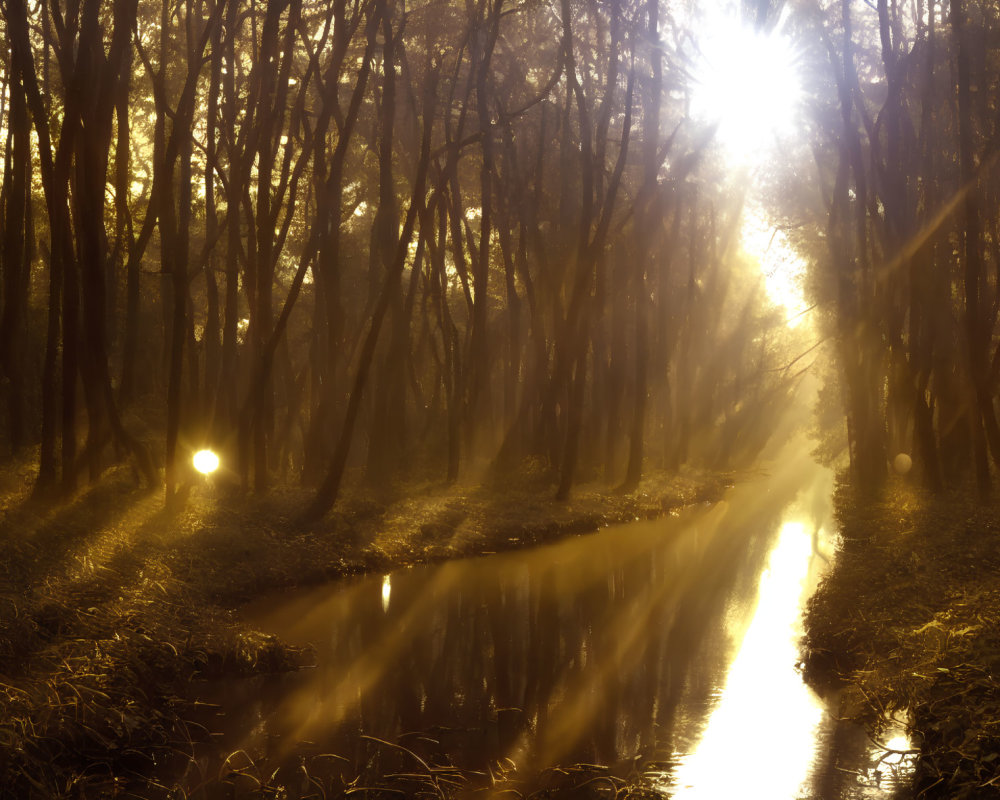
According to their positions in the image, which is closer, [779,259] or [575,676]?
[575,676]

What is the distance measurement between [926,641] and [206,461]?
16825 millimetres

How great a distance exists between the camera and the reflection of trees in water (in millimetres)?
8219

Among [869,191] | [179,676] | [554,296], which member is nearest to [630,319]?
[554,296]

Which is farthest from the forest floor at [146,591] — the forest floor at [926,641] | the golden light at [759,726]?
the forest floor at [926,641]

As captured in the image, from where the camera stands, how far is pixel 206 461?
2333 cm

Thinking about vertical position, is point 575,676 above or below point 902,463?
below

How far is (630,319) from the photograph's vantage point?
3578 cm

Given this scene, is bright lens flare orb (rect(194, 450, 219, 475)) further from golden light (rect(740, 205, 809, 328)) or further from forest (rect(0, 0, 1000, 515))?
golden light (rect(740, 205, 809, 328))

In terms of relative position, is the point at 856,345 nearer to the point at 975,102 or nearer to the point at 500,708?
the point at 975,102

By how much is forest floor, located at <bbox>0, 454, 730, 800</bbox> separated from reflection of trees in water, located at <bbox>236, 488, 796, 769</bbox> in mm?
851

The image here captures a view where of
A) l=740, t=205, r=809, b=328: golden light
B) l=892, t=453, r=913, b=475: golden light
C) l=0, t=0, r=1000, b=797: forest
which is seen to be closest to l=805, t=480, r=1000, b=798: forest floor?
l=0, t=0, r=1000, b=797: forest

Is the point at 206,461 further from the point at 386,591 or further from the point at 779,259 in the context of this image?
the point at 779,259

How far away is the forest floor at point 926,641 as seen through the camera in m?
7.05

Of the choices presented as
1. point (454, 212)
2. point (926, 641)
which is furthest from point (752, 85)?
point (926, 641)
